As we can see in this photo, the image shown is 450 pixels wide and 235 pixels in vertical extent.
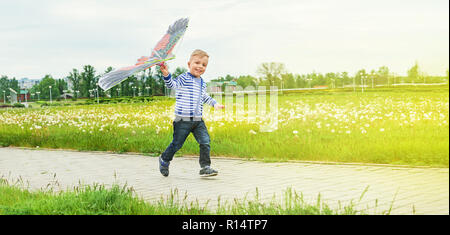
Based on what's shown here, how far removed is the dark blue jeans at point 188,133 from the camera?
6867mm

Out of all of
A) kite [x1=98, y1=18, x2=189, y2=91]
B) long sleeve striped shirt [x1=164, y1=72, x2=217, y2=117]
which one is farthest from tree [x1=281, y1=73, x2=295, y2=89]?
kite [x1=98, y1=18, x2=189, y2=91]

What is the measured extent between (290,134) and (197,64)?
4.44 meters

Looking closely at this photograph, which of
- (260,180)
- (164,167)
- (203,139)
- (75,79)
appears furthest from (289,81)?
(260,180)

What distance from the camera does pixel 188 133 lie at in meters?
7.00

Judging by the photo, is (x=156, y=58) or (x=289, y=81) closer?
(x=156, y=58)

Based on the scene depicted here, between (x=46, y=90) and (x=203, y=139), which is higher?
(x=46, y=90)

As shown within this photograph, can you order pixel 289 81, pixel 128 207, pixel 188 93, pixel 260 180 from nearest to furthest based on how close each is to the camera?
pixel 128 207 → pixel 188 93 → pixel 260 180 → pixel 289 81

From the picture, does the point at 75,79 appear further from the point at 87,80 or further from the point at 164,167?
the point at 164,167

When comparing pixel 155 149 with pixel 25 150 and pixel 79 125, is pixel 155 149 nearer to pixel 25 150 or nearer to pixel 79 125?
pixel 25 150

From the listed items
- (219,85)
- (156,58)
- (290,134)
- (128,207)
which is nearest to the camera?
(128,207)

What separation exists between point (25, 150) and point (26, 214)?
758cm

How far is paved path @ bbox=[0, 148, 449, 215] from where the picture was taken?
5.37m
